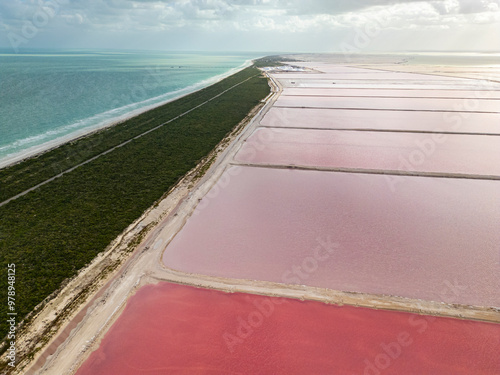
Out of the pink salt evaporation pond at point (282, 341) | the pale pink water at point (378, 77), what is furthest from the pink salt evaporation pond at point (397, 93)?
the pink salt evaporation pond at point (282, 341)

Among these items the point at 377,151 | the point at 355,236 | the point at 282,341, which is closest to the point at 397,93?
the point at 377,151

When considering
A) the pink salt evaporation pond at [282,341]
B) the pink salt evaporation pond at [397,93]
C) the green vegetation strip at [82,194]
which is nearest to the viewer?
the pink salt evaporation pond at [282,341]

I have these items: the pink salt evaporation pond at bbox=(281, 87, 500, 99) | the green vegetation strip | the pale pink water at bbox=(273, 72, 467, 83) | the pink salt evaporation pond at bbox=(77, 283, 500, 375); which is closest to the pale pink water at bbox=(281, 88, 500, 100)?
the pink salt evaporation pond at bbox=(281, 87, 500, 99)

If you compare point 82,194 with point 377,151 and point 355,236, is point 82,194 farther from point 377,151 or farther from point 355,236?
point 377,151

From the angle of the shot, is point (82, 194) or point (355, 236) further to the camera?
point (82, 194)

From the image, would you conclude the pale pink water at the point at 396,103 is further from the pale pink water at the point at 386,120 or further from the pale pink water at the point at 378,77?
the pale pink water at the point at 378,77

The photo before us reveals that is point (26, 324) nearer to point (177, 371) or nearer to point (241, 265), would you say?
point (177, 371)
